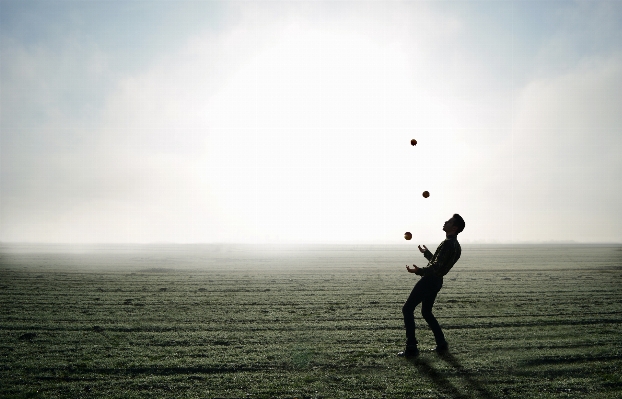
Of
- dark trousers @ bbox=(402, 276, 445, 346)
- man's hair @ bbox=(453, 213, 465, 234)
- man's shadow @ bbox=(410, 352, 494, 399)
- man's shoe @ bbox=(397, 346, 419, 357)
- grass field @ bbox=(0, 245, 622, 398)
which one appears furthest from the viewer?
man's hair @ bbox=(453, 213, 465, 234)

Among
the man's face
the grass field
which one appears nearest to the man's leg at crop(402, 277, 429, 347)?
the grass field

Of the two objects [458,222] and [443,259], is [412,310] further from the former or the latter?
[458,222]

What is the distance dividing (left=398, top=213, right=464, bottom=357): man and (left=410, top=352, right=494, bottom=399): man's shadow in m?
0.27

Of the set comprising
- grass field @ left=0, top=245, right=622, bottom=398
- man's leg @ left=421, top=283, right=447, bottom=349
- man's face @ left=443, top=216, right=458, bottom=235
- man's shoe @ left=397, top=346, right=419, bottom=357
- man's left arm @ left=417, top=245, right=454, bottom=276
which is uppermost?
man's face @ left=443, top=216, right=458, bottom=235

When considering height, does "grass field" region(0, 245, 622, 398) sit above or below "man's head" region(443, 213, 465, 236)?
below

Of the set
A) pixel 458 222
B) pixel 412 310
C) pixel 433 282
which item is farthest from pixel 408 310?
pixel 458 222

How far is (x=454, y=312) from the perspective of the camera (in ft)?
36.4

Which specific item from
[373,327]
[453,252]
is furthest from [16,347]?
[453,252]

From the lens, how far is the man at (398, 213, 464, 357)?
6840 mm

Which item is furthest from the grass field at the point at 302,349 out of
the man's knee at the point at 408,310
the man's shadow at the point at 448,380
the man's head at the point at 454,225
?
the man's head at the point at 454,225

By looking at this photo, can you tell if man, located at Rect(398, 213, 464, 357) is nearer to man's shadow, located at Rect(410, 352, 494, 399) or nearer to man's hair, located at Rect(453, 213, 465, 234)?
man's hair, located at Rect(453, 213, 465, 234)

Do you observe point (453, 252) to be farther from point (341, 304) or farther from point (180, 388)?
point (341, 304)

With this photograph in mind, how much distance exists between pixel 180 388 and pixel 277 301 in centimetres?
825

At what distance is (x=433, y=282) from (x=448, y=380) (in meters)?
1.79
